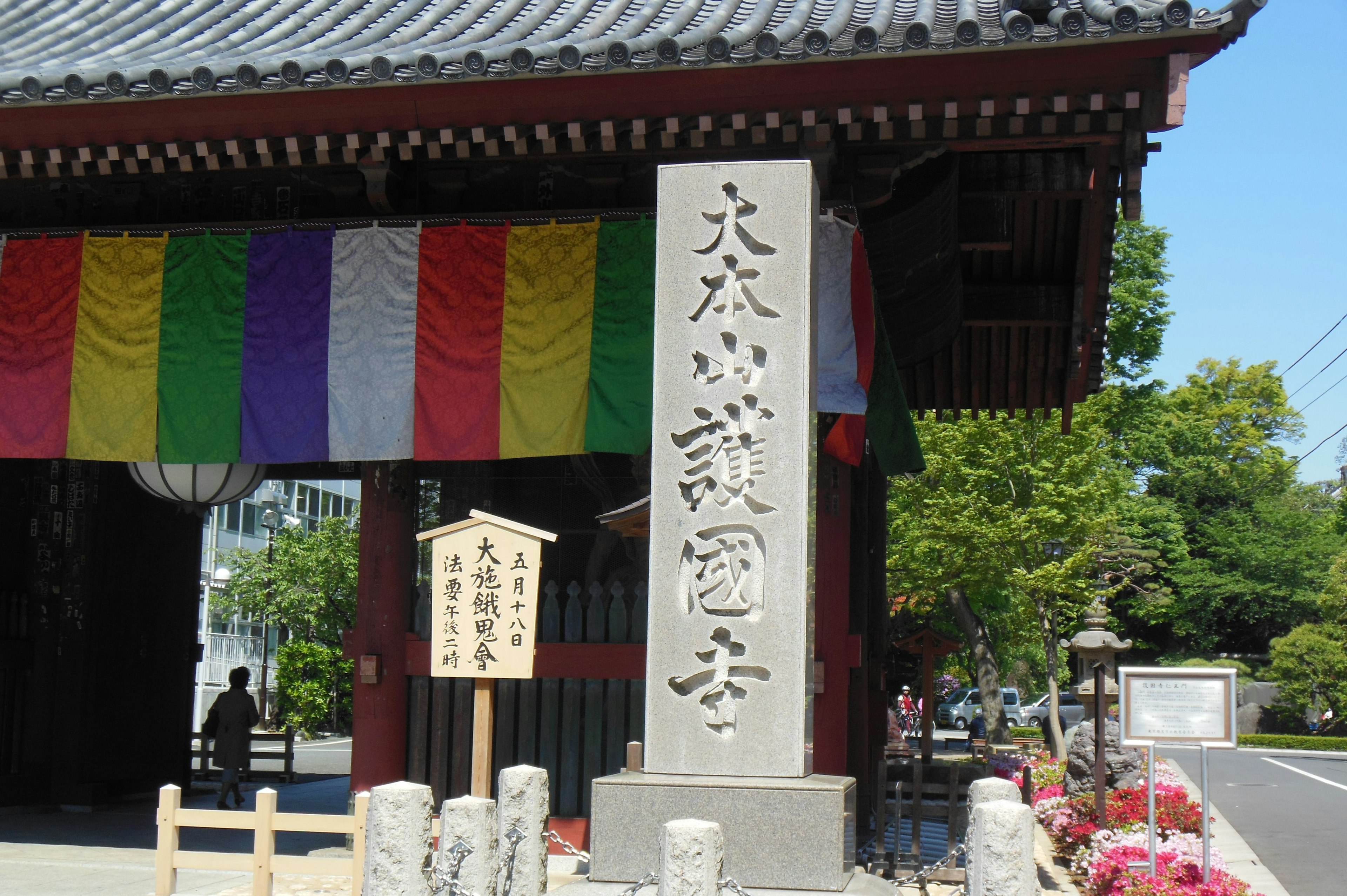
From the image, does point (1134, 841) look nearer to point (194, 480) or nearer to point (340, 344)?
point (340, 344)

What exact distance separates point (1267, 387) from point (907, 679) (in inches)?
993

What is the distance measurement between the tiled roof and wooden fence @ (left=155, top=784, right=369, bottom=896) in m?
5.08

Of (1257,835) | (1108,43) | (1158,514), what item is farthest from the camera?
(1158,514)

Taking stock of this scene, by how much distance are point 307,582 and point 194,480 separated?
2431 cm

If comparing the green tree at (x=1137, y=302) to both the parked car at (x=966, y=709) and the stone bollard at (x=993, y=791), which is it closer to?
the parked car at (x=966, y=709)

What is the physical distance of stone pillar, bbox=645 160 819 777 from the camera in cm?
702

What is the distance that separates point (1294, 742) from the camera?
38656 millimetres

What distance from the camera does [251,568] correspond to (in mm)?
36875

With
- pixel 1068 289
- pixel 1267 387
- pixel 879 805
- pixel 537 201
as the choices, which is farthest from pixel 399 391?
pixel 1267 387

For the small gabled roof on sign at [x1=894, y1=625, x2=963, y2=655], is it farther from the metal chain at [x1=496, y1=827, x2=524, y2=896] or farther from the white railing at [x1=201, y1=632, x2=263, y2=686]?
the white railing at [x1=201, y1=632, x2=263, y2=686]

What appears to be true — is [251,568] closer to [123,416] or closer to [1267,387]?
[123,416]

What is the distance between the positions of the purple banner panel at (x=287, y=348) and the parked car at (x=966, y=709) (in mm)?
40291

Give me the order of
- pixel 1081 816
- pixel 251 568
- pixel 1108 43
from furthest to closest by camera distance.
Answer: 1. pixel 251 568
2. pixel 1081 816
3. pixel 1108 43

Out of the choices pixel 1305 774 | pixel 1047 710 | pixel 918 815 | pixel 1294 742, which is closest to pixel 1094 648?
pixel 918 815
